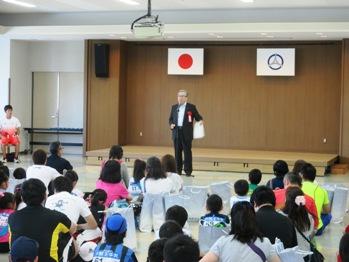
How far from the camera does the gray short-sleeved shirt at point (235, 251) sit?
3625 mm

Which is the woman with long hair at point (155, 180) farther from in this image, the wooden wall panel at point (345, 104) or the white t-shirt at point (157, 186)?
the wooden wall panel at point (345, 104)

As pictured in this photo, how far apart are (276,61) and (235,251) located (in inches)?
Answer: 452

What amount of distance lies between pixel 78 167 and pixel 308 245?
29.3ft

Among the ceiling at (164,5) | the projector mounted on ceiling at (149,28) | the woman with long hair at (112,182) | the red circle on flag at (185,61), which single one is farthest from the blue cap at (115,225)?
the red circle on flag at (185,61)

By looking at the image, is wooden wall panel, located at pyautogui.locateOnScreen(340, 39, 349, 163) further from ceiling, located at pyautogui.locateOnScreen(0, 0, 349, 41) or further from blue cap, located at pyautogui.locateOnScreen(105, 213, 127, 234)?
blue cap, located at pyautogui.locateOnScreen(105, 213, 127, 234)

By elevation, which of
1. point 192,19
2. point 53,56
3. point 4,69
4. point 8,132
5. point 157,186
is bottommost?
point 157,186

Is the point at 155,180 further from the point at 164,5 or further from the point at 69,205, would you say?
the point at 164,5

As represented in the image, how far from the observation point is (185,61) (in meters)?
15.3

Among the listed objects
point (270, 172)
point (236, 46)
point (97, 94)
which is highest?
point (236, 46)

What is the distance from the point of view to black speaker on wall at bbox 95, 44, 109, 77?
592 inches

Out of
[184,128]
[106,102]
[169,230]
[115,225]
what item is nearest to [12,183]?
[115,225]

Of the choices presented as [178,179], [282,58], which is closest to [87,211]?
[178,179]

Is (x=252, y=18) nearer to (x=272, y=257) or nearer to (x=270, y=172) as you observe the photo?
(x=270, y=172)

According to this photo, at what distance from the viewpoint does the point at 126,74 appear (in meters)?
15.9
